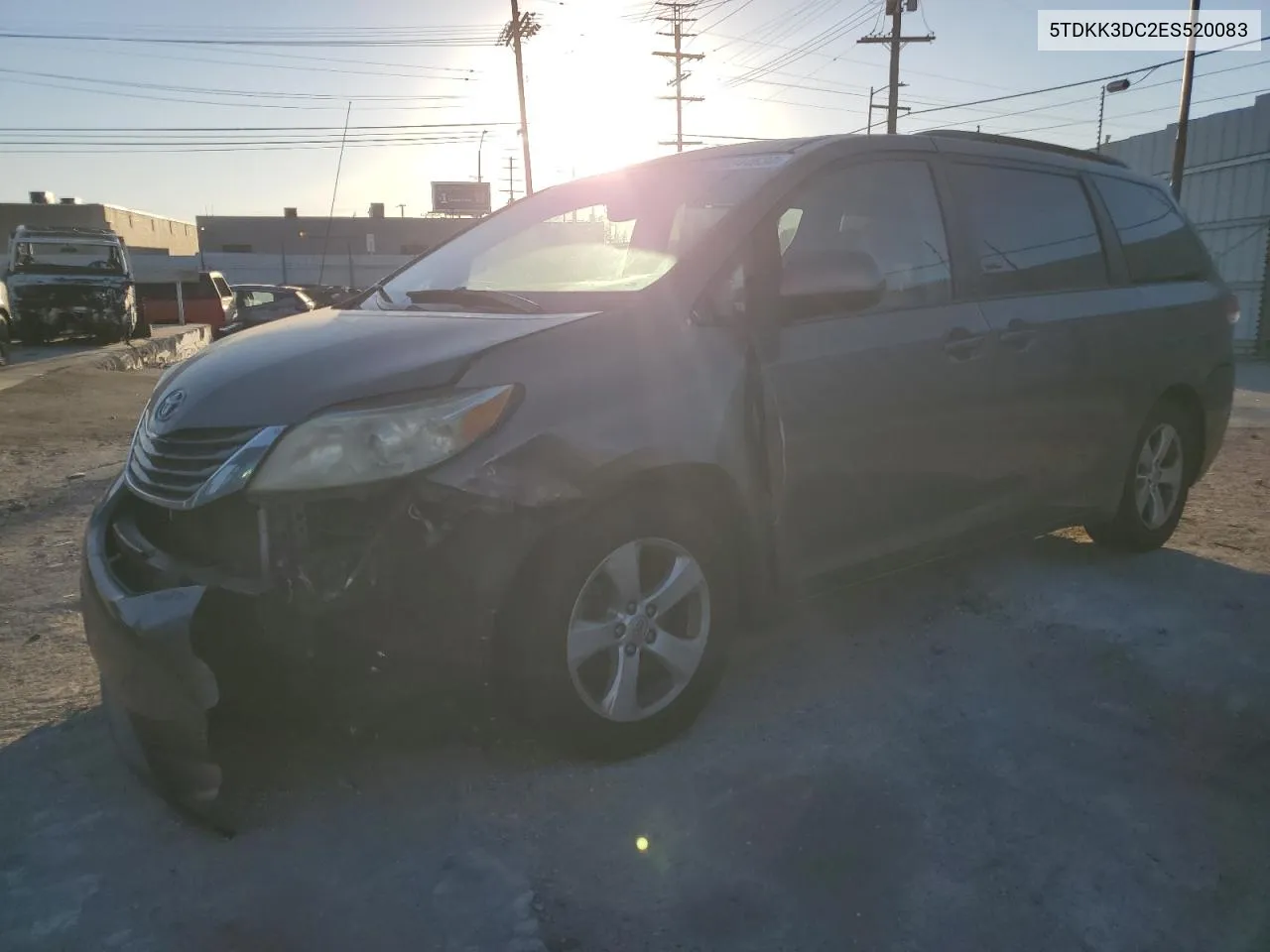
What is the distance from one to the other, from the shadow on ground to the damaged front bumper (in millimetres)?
183

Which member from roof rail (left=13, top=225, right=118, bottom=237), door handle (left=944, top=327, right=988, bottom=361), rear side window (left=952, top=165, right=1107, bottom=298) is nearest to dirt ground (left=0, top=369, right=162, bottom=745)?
Result: door handle (left=944, top=327, right=988, bottom=361)

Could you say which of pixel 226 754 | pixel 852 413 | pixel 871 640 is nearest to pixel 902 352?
pixel 852 413

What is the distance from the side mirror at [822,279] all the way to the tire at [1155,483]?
210 centimetres

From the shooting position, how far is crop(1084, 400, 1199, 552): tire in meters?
4.51

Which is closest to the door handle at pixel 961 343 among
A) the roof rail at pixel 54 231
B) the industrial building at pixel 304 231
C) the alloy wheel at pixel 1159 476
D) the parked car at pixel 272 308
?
the alloy wheel at pixel 1159 476

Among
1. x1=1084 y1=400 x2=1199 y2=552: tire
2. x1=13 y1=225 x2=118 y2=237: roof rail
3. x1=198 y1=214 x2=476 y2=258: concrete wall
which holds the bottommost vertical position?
x1=1084 y1=400 x2=1199 y2=552: tire

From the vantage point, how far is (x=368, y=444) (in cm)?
236

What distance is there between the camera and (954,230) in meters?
3.64

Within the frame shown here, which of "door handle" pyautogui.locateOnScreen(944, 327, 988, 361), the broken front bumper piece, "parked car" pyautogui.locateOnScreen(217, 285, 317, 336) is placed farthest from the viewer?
"parked car" pyautogui.locateOnScreen(217, 285, 317, 336)

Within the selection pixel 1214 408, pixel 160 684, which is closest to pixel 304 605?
pixel 160 684

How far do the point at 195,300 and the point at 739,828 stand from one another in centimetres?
2516

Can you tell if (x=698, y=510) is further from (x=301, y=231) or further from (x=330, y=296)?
(x=301, y=231)

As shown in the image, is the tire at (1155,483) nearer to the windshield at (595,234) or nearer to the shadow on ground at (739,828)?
the shadow on ground at (739,828)

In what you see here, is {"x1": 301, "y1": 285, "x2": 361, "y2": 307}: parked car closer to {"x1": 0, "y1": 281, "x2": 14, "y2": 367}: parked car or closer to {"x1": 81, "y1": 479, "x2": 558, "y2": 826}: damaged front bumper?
{"x1": 81, "y1": 479, "x2": 558, "y2": 826}: damaged front bumper
